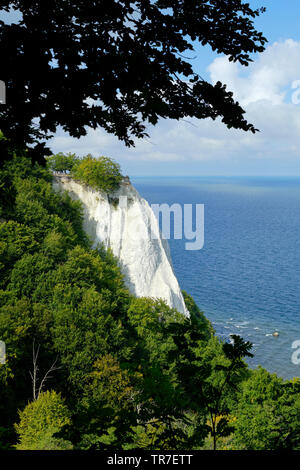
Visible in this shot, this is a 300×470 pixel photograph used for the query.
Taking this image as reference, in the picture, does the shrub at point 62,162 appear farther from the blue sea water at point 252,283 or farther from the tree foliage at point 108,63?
the tree foliage at point 108,63

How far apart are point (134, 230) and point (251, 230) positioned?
86646 millimetres

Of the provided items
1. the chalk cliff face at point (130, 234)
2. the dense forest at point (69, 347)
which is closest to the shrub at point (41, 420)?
the dense forest at point (69, 347)

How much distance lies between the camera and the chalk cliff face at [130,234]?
4141 centimetres

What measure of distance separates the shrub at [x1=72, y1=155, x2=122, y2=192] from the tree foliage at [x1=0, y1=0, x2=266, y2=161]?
3749cm

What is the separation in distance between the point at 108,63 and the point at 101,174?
38.4m

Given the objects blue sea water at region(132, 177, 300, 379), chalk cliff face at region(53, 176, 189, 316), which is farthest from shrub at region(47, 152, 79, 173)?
blue sea water at region(132, 177, 300, 379)

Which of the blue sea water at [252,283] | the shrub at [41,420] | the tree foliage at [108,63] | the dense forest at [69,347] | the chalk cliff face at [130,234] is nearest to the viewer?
the tree foliage at [108,63]

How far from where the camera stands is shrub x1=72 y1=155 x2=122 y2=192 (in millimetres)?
42219

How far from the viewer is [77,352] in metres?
24.5

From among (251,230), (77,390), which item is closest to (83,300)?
(77,390)

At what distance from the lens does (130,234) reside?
42.5 m

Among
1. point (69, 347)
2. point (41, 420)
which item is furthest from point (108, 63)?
point (69, 347)

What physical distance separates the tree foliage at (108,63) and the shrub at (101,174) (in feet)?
123
